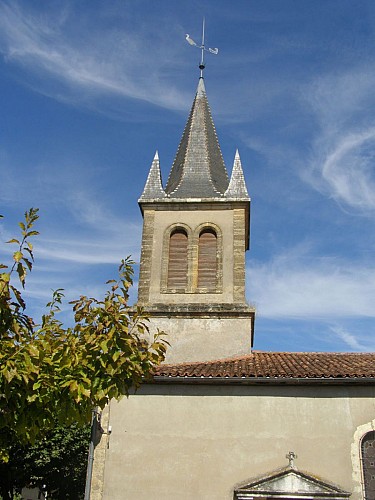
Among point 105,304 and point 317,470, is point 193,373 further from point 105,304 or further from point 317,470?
point 105,304

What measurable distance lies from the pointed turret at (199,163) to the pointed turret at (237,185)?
0.35 meters

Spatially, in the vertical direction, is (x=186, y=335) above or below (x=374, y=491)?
above

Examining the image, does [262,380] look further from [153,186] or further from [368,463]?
[153,186]

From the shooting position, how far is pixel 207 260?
17.6 m

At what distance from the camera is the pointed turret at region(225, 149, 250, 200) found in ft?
60.2

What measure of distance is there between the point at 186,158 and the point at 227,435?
11040mm

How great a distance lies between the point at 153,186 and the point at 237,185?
9.95 ft

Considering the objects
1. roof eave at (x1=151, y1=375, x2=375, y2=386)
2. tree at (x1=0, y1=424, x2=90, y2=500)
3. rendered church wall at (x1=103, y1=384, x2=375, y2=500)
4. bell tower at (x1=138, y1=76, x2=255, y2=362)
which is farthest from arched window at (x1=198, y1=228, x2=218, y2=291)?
tree at (x1=0, y1=424, x2=90, y2=500)

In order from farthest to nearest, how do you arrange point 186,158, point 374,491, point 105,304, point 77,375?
point 186,158 → point 374,491 → point 105,304 → point 77,375

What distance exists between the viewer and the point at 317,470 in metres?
11.7

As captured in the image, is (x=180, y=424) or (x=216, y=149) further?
(x=216, y=149)

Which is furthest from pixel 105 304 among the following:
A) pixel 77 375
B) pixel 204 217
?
pixel 204 217

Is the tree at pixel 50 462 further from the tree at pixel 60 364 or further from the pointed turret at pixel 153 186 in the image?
the tree at pixel 60 364

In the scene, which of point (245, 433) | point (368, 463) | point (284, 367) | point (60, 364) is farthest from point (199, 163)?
point (60, 364)
